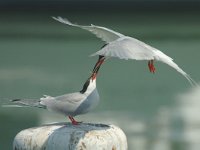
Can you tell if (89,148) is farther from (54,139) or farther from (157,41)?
(157,41)

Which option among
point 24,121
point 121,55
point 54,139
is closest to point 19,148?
point 54,139

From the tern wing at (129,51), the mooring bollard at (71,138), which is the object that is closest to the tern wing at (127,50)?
the tern wing at (129,51)

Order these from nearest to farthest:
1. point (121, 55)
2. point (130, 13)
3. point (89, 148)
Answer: point (121, 55)
point (89, 148)
point (130, 13)

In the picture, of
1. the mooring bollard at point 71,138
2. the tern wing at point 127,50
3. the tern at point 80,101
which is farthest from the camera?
the tern at point 80,101

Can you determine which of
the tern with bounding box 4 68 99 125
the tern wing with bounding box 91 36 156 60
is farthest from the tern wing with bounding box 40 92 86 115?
the tern wing with bounding box 91 36 156 60

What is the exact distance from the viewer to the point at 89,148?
2506 mm

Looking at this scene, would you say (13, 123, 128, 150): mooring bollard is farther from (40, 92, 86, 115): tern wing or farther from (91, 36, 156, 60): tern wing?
(91, 36, 156, 60): tern wing

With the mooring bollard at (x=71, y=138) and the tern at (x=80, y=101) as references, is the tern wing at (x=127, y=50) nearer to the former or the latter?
the tern at (x=80, y=101)

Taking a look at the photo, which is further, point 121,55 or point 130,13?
point 130,13

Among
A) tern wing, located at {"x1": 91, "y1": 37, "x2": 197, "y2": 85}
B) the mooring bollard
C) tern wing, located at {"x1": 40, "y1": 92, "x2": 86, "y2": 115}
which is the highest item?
tern wing, located at {"x1": 91, "y1": 37, "x2": 197, "y2": 85}

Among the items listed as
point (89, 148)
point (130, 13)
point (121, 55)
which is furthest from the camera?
point (130, 13)

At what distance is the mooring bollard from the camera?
98.9 inches

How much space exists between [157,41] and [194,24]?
307mm

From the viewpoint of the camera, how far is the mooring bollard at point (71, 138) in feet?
8.24
